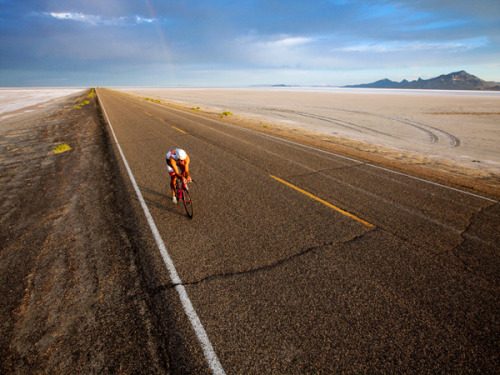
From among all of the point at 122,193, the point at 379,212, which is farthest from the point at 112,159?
the point at 379,212

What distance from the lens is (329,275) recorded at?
3.70m

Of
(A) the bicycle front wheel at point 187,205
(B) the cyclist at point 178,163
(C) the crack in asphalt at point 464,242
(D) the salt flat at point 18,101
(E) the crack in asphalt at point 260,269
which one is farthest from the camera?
(D) the salt flat at point 18,101

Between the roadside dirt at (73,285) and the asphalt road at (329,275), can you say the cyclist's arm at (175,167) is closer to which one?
the asphalt road at (329,275)

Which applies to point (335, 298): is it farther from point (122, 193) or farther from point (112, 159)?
point (112, 159)

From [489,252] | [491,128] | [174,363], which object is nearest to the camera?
[174,363]

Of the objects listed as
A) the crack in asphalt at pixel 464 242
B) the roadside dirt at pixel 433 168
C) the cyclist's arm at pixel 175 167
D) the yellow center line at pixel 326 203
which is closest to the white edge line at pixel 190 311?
the cyclist's arm at pixel 175 167

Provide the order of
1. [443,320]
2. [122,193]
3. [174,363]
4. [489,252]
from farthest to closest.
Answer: [122,193] < [489,252] < [443,320] < [174,363]

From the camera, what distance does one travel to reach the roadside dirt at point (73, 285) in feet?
8.59

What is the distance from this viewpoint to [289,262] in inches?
156

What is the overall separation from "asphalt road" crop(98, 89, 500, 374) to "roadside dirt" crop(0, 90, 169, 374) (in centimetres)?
32

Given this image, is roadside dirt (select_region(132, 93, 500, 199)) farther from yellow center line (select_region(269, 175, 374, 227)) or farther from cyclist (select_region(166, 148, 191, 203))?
cyclist (select_region(166, 148, 191, 203))

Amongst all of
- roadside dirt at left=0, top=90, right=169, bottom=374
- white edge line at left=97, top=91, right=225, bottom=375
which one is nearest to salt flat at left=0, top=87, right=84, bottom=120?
roadside dirt at left=0, top=90, right=169, bottom=374

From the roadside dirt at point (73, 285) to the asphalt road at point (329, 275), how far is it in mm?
323

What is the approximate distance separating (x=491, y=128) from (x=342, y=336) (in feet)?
85.5
